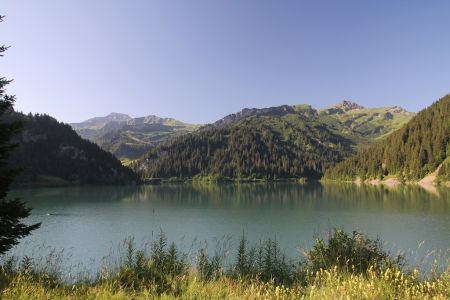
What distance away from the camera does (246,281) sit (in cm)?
1064

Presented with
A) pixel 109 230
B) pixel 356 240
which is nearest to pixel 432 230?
pixel 356 240

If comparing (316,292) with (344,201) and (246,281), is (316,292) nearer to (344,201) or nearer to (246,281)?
(246,281)

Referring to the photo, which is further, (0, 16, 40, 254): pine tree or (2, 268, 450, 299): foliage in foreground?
(0, 16, 40, 254): pine tree

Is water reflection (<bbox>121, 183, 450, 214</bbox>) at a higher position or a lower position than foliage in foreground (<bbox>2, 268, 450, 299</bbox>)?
lower

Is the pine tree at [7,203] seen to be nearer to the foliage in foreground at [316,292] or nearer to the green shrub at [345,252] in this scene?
the foliage in foreground at [316,292]

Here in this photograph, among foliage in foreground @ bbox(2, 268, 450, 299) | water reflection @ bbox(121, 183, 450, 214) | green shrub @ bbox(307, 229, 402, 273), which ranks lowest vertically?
water reflection @ bbox(121, 183, 450, 214)

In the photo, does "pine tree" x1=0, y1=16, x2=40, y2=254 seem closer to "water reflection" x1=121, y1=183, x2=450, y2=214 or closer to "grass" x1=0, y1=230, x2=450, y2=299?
"grass" x1=0, y1=230, x2=450, y2=299

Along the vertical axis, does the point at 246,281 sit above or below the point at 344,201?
above

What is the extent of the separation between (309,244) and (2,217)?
32.4 metres

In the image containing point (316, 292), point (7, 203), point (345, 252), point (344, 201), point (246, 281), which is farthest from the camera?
point (344, 201)

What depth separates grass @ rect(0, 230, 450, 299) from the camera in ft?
25.2

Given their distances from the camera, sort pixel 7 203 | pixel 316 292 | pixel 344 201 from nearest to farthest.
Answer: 1. pixel 316 292
2. pixel 7 203
3. pixel 344 201

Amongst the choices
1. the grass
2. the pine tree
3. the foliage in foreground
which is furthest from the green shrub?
the pine tree

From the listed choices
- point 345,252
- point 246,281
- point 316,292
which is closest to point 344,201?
point 345,252
